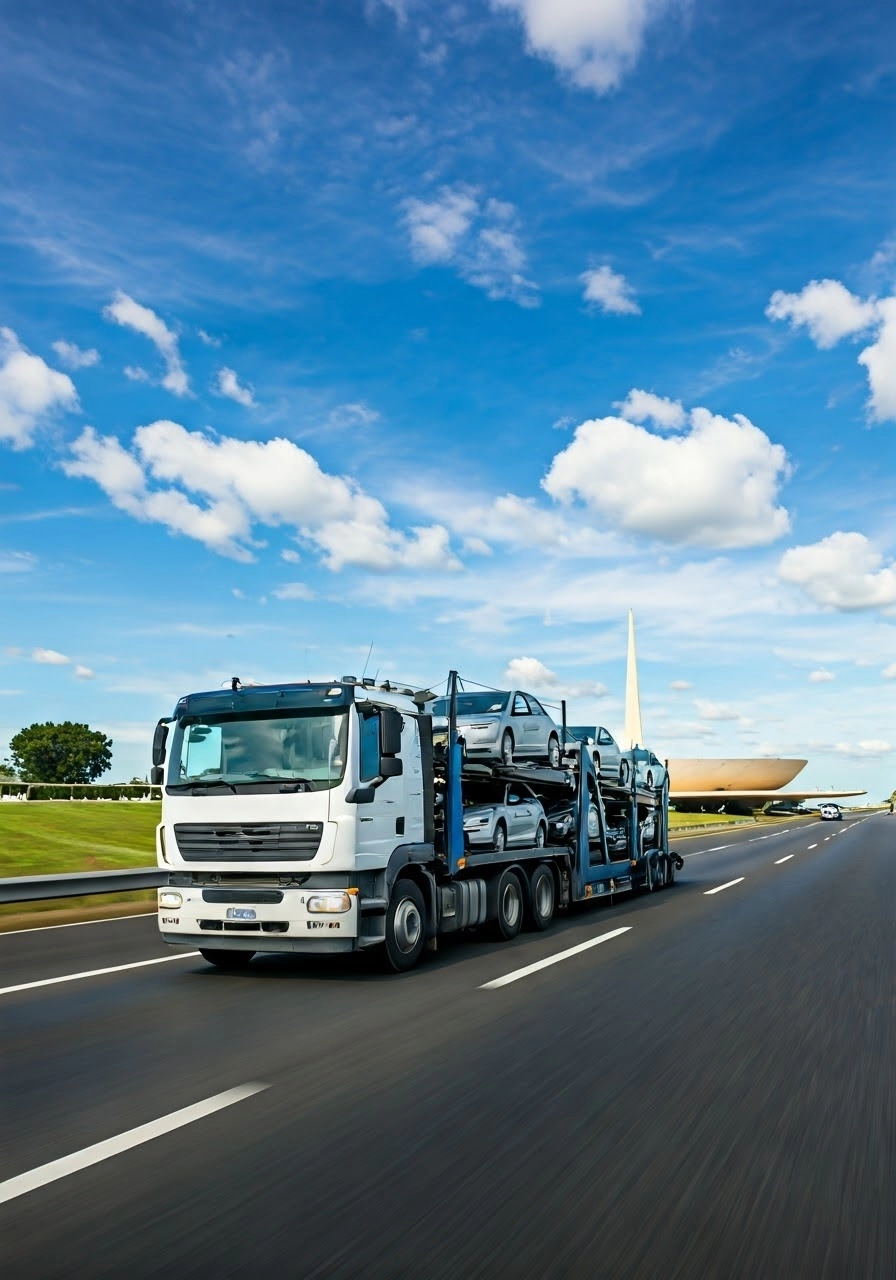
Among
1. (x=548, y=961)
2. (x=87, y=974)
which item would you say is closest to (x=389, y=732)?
(x=548, y=961)

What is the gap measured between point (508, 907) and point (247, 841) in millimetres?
4404

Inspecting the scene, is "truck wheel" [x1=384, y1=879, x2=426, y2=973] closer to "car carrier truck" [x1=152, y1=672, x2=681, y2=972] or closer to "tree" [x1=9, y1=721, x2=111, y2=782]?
"car carrier truck" [x1=152, y1=672, x2=681, y2=972]

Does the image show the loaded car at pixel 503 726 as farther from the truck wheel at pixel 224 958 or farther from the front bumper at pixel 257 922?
the front bumper at pixel 257 922

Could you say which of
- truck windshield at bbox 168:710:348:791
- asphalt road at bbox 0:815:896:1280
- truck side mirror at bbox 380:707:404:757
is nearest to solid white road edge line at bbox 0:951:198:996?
Answer: asphalt road at bbox 0:815:896:1280

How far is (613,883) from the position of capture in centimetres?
1723

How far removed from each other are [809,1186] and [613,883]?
12927 millimetres

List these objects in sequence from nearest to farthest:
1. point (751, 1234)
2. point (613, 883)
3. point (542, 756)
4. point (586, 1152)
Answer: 1. point (751, 1234)
2. point (586, 1152)
3. point (542, 756)
4. point (613, 883)

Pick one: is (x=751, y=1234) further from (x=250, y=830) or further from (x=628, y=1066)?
(x=250, y=830)

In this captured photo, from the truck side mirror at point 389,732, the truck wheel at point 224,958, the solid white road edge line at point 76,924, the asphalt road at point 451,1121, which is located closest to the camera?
the asphalt road at point 451,1121

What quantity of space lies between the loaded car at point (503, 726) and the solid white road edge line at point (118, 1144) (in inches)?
286

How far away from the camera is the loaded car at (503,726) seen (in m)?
13.9

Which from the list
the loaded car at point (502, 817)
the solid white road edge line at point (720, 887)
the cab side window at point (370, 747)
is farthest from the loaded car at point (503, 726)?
the solid white road edge line at point (720, 887)

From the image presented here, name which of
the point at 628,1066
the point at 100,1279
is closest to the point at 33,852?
the point at 628,1066

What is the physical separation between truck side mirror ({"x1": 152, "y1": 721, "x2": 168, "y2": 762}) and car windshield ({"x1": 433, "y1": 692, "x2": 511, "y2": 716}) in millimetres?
4515
